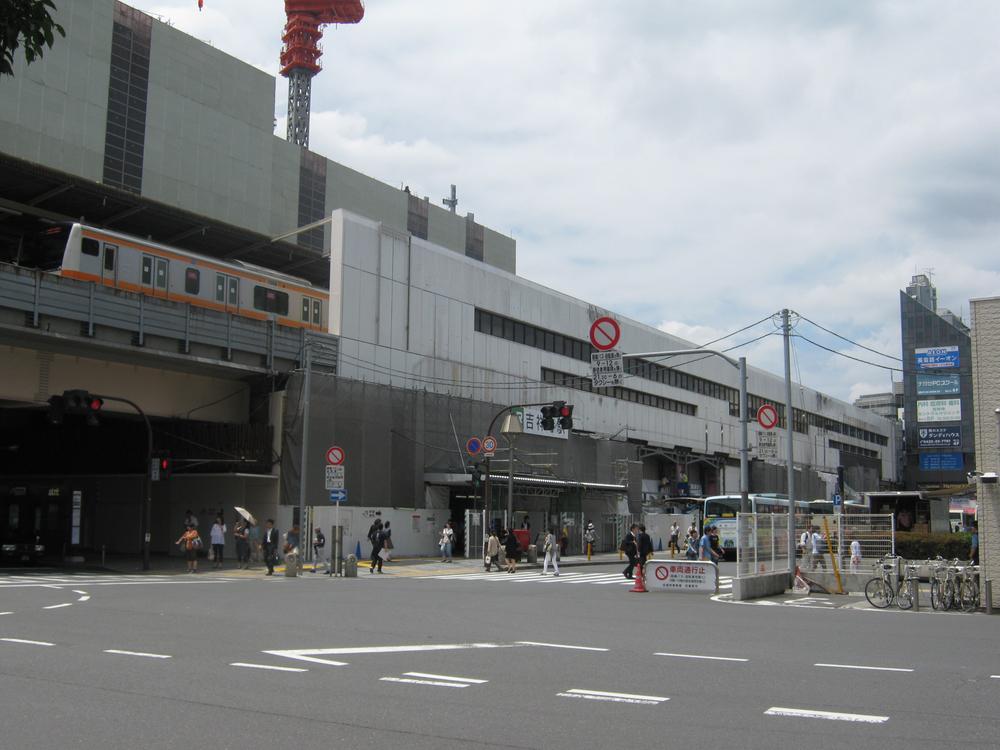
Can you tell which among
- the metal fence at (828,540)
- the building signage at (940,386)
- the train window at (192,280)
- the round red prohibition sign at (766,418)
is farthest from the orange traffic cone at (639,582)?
the building signage at (940,386)

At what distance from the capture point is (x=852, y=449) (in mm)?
97625

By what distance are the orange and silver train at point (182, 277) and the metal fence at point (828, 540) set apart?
20.4m

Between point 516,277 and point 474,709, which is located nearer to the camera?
point 474,709

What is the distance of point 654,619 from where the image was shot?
16.8m

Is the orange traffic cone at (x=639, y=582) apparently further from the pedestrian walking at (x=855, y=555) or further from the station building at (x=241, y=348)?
the station building at (x=241, y=348)

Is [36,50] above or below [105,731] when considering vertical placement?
above

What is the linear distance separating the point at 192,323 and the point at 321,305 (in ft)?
25.5

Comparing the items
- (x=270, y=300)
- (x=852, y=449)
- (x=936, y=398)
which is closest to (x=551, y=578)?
(x=270, y=300)

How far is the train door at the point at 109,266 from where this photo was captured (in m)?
30.4

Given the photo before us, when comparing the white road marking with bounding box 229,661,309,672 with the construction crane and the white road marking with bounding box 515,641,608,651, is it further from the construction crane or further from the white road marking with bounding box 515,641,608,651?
the construction crane

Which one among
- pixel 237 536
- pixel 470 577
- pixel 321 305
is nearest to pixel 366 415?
pixel 321 305

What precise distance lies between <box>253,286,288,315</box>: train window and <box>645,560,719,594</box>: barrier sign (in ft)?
62.6

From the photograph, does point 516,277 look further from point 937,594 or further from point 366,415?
point 937,594

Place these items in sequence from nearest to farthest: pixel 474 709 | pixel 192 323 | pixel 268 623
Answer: pixel 474 709 < pixel 268 623 < pixel 192 323
